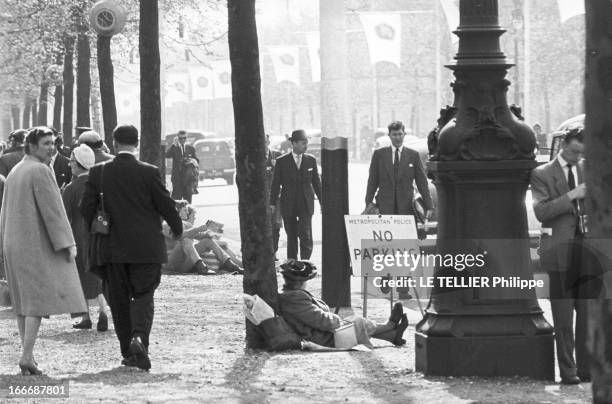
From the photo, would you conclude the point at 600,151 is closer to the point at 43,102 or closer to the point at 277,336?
the point at 277,336

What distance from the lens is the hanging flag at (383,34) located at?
49.9 metres

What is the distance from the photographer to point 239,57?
463 inches

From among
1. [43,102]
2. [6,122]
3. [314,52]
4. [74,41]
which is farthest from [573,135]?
[6,122]

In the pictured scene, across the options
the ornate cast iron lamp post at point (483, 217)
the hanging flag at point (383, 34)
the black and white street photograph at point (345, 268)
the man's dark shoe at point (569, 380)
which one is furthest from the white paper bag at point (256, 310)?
the hanging flag at point (383, 34)

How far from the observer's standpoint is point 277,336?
11492 mm

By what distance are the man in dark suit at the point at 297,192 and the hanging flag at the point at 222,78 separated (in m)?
29.7

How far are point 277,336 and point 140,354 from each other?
57.5 inches

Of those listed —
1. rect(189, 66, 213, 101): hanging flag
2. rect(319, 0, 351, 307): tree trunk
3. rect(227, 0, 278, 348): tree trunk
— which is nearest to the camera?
rect(227, 0, 278, 348): tree trunk

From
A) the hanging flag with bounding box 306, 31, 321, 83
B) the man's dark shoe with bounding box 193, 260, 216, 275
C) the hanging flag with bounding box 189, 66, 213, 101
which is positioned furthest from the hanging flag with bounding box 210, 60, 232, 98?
the man's dark shoe with bounding box 193, 260, 216, 275

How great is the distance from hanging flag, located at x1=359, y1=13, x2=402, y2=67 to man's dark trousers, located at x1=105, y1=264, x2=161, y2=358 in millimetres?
39551

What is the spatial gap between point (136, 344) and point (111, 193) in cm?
111

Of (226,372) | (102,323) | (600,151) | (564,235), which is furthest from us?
(102,323)

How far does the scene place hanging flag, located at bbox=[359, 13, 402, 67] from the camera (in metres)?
49.9

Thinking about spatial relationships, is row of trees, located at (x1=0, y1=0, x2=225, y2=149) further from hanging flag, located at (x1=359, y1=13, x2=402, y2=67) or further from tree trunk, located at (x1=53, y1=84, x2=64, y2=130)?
hanging flag, located at (x1=359, y1=13, x2=402, y2=67)
